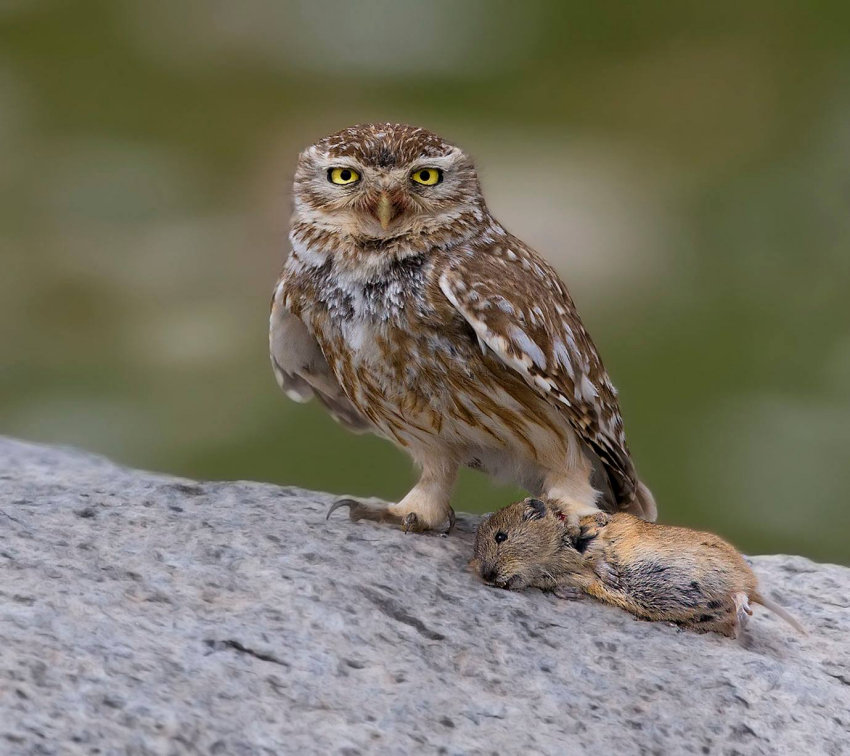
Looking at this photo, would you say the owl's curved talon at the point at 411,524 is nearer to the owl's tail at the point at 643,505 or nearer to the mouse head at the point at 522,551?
the mouse head at the point at 522,551

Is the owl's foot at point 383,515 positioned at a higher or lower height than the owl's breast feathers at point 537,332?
lower

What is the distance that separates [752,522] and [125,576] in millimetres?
4235

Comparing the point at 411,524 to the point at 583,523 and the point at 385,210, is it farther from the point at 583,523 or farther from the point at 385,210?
the point at 385,210

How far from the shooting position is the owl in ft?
10.4

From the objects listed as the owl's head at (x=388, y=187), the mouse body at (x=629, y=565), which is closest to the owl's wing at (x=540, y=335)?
the owl's head at (x=388, y=187)

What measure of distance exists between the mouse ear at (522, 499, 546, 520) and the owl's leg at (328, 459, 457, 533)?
0.29 metres

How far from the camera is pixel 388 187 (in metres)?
3.15

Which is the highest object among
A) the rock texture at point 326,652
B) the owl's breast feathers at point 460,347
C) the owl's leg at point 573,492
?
the owl's breast feathers at point 460,347

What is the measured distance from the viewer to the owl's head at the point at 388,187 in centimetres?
318

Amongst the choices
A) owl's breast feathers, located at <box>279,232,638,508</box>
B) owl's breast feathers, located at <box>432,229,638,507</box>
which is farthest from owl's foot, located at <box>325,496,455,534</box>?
owl's breast feathers, located at <box>432,229,638,507</box>

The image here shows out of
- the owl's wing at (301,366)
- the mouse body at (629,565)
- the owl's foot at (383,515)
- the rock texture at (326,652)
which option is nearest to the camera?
the rock texture at (326,652)

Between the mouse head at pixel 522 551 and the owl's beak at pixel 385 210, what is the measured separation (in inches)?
29.8

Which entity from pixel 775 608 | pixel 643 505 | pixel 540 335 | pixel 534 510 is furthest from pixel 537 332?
pixel 775 608

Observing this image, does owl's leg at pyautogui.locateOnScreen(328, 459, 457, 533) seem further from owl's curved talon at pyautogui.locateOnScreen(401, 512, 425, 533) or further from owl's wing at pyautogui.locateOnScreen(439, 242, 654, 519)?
owl's wing at pyautogui.locateOnScreen(439, 242, 654, 519)
